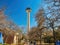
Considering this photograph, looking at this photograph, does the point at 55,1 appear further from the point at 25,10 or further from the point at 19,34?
the point at 19,34

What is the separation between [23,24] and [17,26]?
184 millimetres

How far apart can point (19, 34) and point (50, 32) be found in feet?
2.94

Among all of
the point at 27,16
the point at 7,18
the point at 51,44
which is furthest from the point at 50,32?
the point at 7,18

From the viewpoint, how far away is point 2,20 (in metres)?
6.29

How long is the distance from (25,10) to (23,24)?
1.35 ft

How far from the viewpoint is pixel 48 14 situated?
6148 millimetres

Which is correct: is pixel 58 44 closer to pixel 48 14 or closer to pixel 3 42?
pixel 48 14

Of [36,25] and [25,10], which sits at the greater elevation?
[25,10]

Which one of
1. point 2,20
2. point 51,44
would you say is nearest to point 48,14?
point 51,44

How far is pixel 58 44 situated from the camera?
6082 mm

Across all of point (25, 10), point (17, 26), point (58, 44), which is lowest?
point (58, 44)

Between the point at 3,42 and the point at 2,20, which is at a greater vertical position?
the point at 2,20

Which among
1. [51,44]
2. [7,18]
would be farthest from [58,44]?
[7,18]

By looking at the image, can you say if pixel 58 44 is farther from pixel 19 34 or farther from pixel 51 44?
pixel 19 34
